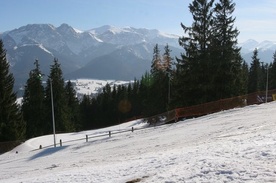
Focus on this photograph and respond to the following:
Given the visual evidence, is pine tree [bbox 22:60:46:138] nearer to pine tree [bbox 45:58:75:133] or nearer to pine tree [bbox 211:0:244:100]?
pine tree [bbox 45:58:75:133]

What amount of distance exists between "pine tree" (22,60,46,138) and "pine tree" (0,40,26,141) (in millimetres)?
10224

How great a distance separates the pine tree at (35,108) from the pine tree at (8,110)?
1022 cm

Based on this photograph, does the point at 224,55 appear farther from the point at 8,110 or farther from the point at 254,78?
the point at 254,78

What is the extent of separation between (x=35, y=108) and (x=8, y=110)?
1257 cm

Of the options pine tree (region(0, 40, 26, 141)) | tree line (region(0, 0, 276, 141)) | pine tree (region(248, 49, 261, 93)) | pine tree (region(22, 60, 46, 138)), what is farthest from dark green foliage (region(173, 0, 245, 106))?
pine tree (region(248, 49, 261, 93))

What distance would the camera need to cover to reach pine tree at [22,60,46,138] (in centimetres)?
5694

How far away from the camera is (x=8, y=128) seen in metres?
43.9

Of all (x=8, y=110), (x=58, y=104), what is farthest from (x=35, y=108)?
(x=8, y=110)

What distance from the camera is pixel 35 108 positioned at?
5716cm

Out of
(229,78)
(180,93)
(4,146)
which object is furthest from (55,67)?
(229,78)

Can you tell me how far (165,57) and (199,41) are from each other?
61.9 feet

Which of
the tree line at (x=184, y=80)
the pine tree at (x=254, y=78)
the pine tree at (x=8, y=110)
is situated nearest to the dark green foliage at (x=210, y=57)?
the tree line at (x=184, y=80)

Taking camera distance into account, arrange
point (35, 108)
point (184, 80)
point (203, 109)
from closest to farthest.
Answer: point (203, 109) < point (184, 80) < point (35, 108)

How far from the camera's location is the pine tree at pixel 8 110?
43.8 metres
